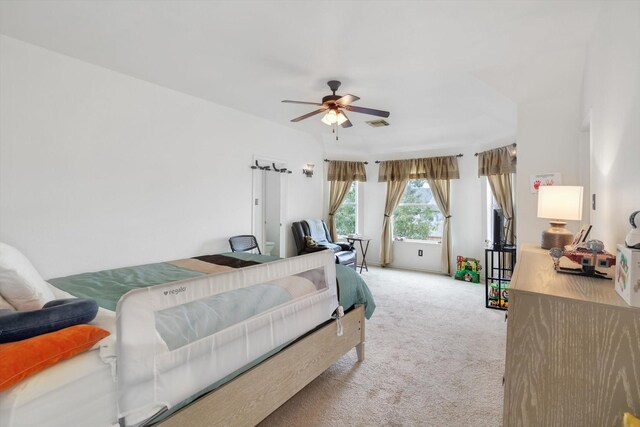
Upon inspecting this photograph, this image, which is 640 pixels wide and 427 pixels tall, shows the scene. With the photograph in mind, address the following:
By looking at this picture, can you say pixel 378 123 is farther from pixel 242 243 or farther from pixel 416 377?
pixel 416 377

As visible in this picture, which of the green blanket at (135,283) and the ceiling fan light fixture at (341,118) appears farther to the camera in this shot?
the ceiling fan light fixture at (341,118)

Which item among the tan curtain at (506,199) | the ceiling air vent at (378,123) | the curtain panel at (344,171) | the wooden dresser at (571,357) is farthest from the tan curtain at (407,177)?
the wooden dresser at (571,357)

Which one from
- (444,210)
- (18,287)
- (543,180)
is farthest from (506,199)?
(18,287)

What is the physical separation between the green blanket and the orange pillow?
2.78ft

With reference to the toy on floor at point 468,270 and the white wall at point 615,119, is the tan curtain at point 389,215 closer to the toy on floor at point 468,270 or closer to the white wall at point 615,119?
the toy on floor at point 468,270

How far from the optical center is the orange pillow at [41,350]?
923 mm

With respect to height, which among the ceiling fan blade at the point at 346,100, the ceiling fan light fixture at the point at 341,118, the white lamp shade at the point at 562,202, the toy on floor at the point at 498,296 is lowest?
the toy on floor at the point at 498,296

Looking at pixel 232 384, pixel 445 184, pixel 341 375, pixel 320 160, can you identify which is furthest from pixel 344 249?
pixel 232 384

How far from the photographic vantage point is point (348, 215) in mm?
6652

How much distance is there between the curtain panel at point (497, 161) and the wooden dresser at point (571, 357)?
3.98 meters

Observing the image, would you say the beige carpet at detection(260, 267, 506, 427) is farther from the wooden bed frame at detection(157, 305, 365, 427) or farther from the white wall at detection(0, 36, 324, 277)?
the white wall at detection(0, 36, 324, 277)

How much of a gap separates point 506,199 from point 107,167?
210 inches

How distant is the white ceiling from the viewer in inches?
80.9

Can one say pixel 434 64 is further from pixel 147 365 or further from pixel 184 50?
pixel 147 365
